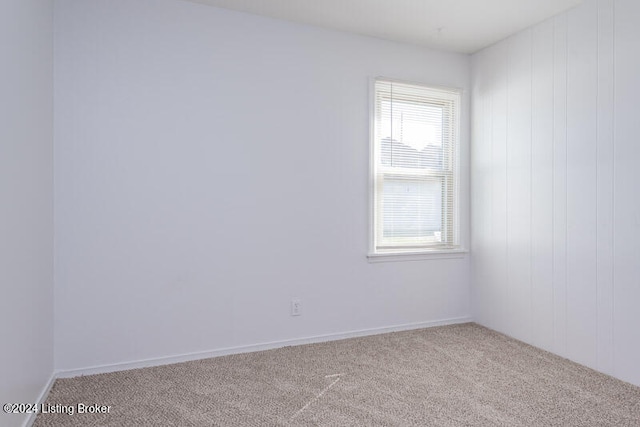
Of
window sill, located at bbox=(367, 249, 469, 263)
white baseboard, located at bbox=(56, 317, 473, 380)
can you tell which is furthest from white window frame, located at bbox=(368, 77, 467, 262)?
white baseboard, located at bbox=(56, 317, 473, 380)

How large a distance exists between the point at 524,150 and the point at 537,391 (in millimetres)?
1773

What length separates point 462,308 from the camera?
12.7 feet

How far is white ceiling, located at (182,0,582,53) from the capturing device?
9.51 feet

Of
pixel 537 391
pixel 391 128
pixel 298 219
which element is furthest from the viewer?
pixel 391 128

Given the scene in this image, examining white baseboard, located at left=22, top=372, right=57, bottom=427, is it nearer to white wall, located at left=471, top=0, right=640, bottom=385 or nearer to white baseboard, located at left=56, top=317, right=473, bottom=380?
white baseboard, located at left=56, top=317, right=473, bottom=380

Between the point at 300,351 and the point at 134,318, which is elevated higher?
the point at 134,318

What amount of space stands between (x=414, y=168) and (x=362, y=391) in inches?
77.3

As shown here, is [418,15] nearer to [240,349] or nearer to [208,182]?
[208,182]

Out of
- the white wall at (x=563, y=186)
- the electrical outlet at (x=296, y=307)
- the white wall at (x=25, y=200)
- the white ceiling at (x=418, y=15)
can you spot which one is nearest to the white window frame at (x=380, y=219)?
the white wall at (x=563, y=186)

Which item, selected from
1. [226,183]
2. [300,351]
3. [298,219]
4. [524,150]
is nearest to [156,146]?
[226,183]

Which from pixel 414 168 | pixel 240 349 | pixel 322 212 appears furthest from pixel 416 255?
pixel 240 349

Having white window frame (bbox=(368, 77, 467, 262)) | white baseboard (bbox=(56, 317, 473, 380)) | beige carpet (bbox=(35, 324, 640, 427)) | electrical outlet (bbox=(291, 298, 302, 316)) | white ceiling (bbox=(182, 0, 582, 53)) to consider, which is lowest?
beige carpet (bbox=(35, 324, 640, 427))

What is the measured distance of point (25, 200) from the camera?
193 cm

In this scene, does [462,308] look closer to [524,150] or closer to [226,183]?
[524,150]
